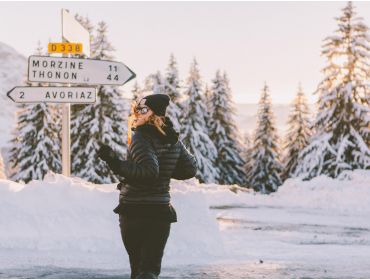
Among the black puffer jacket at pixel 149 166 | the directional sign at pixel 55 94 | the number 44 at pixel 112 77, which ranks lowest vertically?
the black puffer jacket at pixel 149 166

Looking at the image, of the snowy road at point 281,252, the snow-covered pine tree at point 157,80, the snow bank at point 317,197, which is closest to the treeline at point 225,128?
the snow-covered pine tree at point 157,80

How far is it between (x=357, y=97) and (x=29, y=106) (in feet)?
72.0

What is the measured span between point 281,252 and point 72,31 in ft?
16.9

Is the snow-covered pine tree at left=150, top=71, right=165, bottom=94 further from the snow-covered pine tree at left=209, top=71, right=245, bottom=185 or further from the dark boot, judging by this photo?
the dark boot

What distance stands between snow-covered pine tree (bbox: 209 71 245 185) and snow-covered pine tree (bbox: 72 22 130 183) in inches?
421

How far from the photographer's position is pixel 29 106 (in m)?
45.4

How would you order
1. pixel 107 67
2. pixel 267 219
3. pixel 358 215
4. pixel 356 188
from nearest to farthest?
pixel 107 67 → pixel 267 219 → pixel 358 215 → pixel 356 188

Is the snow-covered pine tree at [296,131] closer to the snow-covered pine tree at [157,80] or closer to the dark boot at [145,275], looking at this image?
the snow-covered pine tree at [157,80]

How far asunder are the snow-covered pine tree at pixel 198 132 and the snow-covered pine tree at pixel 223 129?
2.52 metres

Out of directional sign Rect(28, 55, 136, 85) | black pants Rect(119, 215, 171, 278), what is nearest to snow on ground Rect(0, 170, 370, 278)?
directional sign Rect(28, 55, 136, 85)

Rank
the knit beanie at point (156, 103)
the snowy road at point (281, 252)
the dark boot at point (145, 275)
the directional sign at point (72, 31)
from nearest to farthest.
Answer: the dark boot at point (145, 275), the knit beanie at point (156, 103), the snowy road at point (281, 252), the directional sign at point (72, 31)

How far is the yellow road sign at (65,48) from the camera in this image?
1180cm

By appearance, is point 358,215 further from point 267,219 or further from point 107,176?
point 107,176

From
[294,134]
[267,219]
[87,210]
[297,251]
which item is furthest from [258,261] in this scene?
[294,134]
